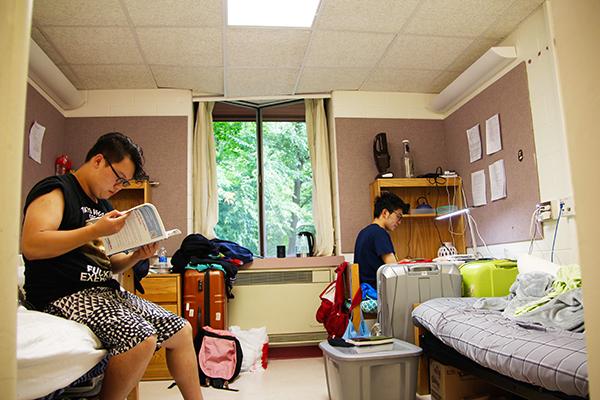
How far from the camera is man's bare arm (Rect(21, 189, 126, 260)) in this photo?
53.1 inches

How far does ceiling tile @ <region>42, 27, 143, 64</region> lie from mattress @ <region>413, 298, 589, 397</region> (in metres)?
2.77

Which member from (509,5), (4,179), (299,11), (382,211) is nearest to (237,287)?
(382,211)

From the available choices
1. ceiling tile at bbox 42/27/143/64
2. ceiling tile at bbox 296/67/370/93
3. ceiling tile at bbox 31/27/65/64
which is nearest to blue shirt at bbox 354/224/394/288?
ceiling tile at bbox 296/67/370/93

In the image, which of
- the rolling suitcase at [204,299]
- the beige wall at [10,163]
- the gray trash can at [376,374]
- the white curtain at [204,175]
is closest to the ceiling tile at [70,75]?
the white curtain at [204,175]

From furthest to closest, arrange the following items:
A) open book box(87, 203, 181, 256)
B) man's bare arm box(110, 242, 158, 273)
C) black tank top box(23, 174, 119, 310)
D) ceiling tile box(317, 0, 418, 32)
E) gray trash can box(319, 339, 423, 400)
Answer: ceiling tile box(317, 0, 418, 32)
gray trash can box(319, 339, 423, 400)
man's bare arm box(110, 242, 158, 273)
open book box(87, 203, 181, 256)
black tank top box(23, 174, 119, 310)

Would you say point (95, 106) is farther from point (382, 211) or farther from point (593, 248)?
point (593, 248)

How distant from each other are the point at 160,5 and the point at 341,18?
1184 mm

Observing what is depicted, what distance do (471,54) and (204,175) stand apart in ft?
8.32

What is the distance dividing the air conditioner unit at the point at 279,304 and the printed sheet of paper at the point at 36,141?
1.86 meters

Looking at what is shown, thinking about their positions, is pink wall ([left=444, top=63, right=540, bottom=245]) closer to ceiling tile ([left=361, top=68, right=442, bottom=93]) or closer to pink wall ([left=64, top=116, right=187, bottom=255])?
ceiling tile ([left=361, top=68, right=442, bottom=93])

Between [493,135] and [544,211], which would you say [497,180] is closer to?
[493,135]

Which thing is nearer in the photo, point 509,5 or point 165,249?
point 509,5

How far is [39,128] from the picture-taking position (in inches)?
135

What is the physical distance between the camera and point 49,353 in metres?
1.13
